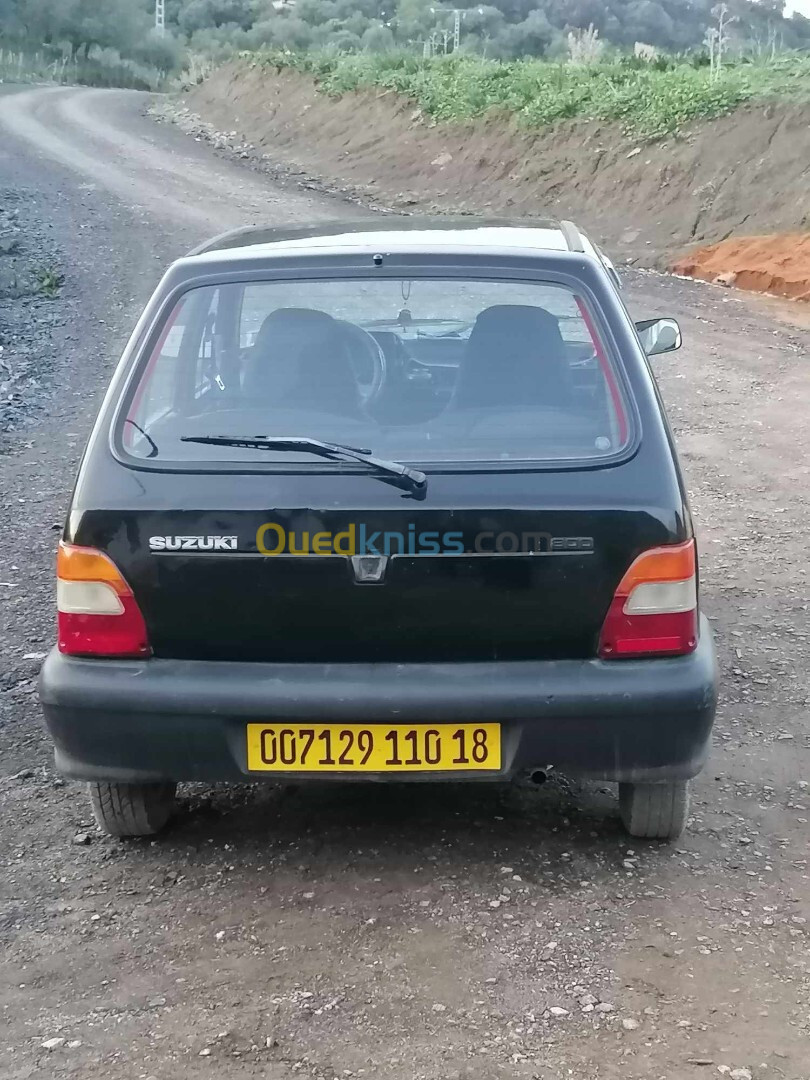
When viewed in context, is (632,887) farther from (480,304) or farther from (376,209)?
(376,209)

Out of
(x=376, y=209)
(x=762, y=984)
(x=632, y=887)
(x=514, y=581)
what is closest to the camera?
(x=762, y=984)

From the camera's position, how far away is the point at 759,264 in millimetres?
14289

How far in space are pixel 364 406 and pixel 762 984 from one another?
5.73 ft

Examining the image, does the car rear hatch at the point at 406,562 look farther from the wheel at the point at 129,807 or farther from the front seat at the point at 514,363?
the wheel at the point at 129,807

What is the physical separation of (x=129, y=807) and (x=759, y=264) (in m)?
12.3

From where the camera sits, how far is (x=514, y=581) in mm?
3156

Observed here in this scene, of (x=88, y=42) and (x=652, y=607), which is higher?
(x=652, y=607)

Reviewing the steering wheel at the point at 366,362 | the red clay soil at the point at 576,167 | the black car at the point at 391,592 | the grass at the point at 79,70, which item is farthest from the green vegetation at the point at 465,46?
A: the black car at the point at 391,592

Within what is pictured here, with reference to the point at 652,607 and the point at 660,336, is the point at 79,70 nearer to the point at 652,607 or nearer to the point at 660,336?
the point at 660,336

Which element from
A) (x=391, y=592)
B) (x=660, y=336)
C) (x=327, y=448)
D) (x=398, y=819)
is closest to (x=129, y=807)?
(x=398, y=819)

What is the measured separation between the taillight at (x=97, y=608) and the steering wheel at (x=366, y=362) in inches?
32.3

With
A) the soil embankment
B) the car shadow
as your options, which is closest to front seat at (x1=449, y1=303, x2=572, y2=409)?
the car shadow

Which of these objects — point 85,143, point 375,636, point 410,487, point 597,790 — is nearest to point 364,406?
point 410,487

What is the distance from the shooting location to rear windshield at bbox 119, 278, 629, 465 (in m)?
3.31
